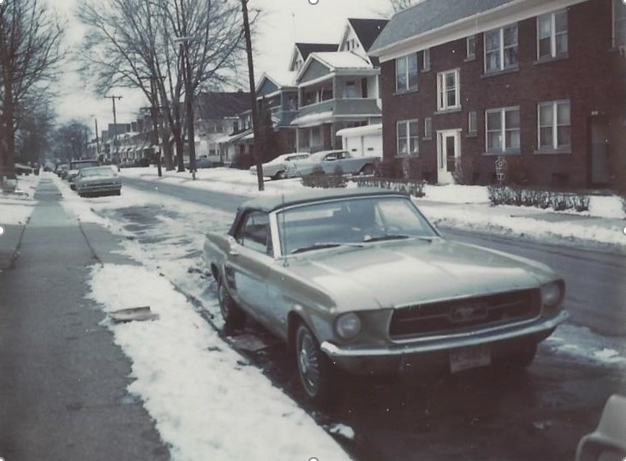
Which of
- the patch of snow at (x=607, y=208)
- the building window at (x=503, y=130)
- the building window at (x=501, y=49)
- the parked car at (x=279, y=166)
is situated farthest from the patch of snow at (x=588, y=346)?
the building window at (x=501, y=49)

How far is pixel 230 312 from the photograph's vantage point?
292 inches

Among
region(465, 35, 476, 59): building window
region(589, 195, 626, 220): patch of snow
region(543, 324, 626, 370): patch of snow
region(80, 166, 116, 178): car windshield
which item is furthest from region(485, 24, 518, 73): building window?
region(543, 324, 626, 370): patch of snow

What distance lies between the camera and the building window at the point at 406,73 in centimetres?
3253

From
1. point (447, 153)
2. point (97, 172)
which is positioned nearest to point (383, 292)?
point (447, 153)

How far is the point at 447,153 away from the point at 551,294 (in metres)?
26.1

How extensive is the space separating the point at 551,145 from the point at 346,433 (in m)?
21.4

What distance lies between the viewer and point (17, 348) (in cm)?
681

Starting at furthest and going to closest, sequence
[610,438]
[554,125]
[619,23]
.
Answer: [554,125] < [619,23] < [610,438]

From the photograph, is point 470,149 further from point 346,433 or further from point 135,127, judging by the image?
point 135,127

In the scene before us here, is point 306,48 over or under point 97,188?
over

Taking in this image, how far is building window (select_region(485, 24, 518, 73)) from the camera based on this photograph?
→ 26141 mm

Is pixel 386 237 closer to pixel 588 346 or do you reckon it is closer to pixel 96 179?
pixel 588 346

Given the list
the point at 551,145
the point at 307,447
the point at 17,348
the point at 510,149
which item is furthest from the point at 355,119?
the point at 307,447

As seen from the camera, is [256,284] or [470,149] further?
[470,149]
